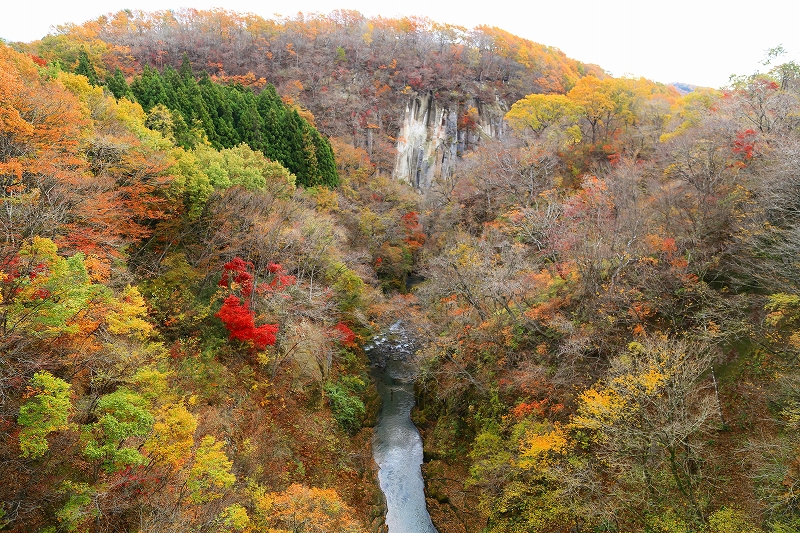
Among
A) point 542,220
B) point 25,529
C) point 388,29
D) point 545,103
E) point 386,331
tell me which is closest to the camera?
point 25,529

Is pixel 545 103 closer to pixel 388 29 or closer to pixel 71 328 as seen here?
pixel 71 328

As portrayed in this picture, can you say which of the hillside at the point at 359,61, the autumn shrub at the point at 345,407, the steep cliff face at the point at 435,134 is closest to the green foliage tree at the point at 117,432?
the autumn shrub at the point at 345,407

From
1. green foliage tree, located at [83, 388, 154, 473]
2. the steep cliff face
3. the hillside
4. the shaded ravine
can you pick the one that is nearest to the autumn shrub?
the shaded ravine

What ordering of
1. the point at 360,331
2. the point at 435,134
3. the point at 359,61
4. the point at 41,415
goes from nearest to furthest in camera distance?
the point at 41,415
the point at 360,331
the point at 435,134
the point at 359,61

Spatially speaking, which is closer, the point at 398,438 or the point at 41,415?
the point at 41,415

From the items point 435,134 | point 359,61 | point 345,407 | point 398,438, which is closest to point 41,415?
point 345,407

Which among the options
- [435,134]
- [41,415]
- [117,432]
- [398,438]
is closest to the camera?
[41,415]

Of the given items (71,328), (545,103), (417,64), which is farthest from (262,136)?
(417,64)

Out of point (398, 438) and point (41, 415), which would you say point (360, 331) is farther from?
point (41, 415)
